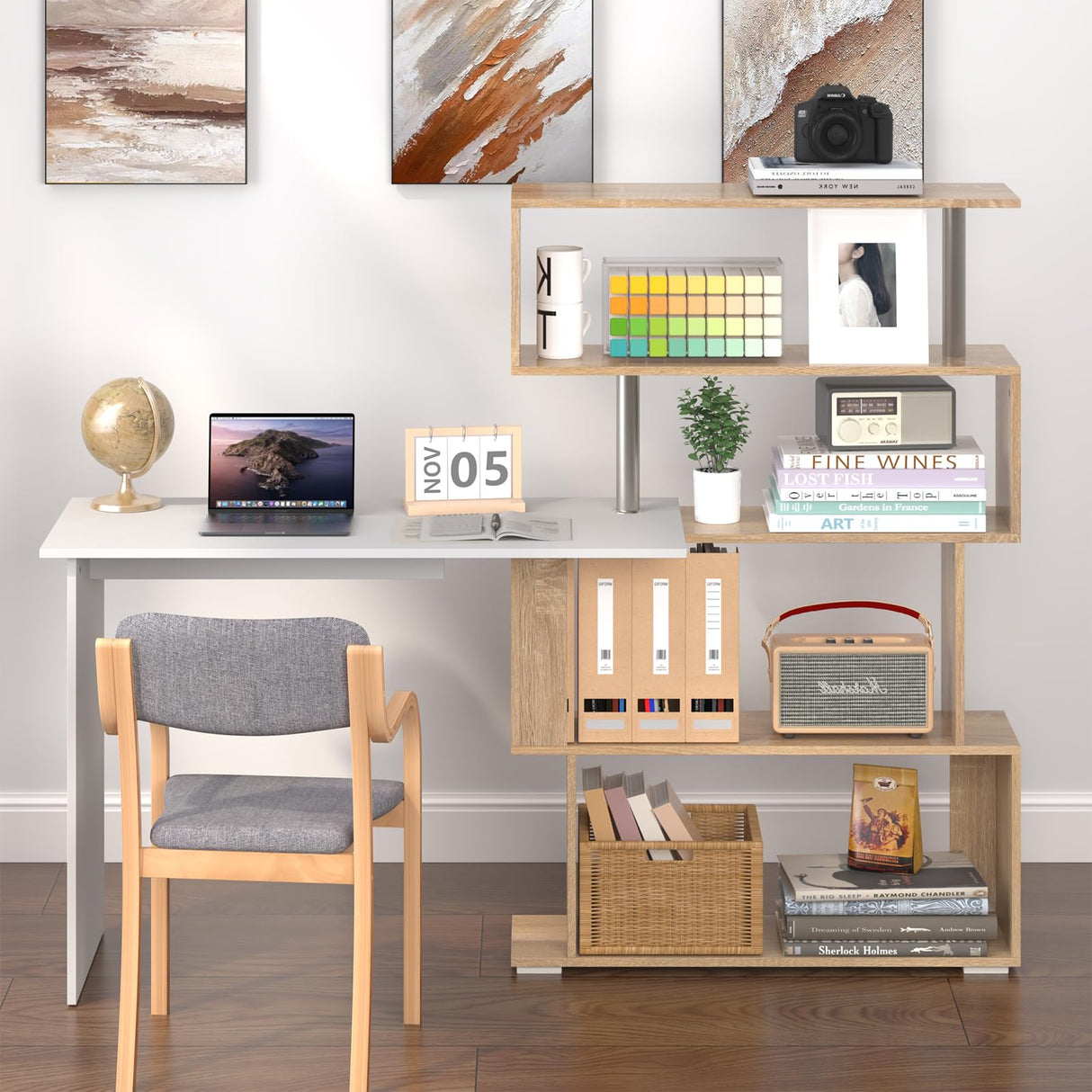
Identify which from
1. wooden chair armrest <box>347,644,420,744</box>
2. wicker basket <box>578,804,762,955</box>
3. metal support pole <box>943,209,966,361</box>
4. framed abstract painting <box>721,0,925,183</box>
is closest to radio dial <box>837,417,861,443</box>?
metal support pole <box>943,209,966,361</box>

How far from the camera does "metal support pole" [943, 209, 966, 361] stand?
305 centimetres

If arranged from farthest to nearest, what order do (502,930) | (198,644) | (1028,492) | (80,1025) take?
(1028,492) → (502,930) → (80,1025) → (198,644)

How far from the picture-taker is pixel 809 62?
11.0 ft

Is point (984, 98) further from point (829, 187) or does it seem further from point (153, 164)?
point (153, 164)

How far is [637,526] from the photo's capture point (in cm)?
308

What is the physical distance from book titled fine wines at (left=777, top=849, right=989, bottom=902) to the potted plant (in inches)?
28.5

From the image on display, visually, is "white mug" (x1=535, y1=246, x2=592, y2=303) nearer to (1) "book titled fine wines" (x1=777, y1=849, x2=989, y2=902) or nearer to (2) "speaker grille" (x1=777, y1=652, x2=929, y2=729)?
(2) "speaker grille" (x1=777, y1=652, x2=929, y2=729)

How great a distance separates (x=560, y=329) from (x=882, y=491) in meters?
0.68

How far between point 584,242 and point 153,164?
931 millimetres

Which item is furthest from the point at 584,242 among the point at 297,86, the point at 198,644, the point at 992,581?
the point at 198,644

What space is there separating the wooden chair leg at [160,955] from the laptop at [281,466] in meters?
0.73

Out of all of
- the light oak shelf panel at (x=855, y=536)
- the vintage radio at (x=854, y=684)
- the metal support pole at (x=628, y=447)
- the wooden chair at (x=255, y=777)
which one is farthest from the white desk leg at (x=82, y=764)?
the vintage radio at (x=854, y=684)

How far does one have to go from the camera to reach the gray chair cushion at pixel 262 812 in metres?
2.60

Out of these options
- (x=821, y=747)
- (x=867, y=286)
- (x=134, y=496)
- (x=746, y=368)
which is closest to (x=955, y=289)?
(x=867, y=286)
